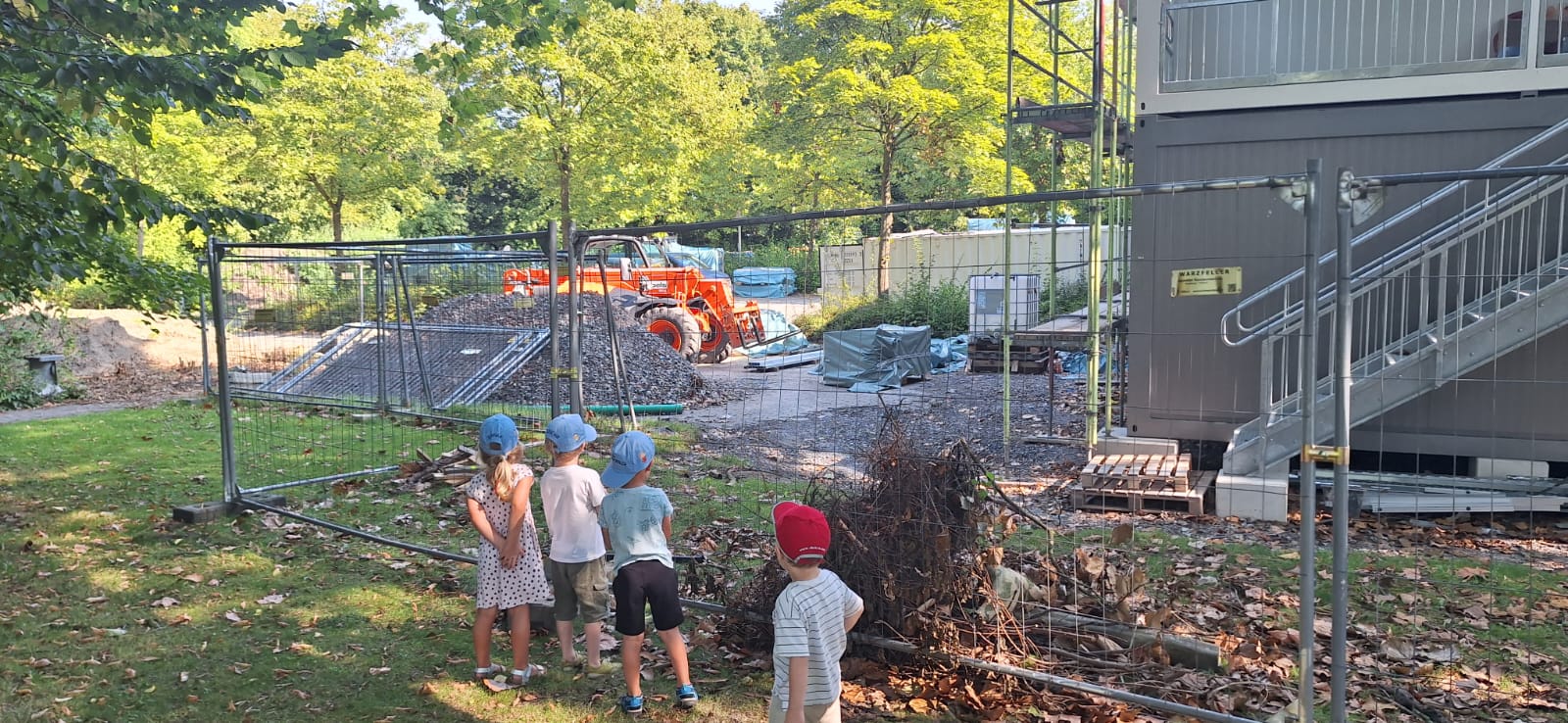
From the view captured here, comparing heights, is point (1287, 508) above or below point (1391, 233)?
below

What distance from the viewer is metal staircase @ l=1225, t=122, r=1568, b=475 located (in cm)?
819

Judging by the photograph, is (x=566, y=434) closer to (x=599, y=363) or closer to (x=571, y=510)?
(x=571, y=510)

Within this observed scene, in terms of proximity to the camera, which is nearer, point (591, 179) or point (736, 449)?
point (736, 449)

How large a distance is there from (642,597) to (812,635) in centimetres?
111

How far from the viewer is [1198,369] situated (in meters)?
10.4

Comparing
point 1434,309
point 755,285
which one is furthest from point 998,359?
point 1434,309

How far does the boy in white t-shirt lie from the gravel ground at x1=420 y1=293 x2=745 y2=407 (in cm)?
754

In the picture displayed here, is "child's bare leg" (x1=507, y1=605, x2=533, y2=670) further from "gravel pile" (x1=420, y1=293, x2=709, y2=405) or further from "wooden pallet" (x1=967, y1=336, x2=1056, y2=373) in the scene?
"wooden pallet" (x1=967, y1=336, x2=1056, y2=373)

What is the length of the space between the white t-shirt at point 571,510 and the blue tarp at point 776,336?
15.4m

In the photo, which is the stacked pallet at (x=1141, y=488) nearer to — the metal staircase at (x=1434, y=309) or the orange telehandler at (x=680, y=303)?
the metal staircase at (x=1434, y=309)

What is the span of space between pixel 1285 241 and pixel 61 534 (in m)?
10.5

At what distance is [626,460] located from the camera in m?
4.67

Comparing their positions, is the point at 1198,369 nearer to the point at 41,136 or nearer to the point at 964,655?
the point at 964,655

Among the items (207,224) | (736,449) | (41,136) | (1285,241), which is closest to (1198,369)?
(1285,241)
